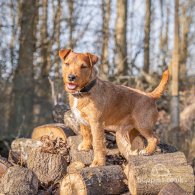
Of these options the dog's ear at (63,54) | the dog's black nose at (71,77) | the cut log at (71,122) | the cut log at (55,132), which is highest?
the dog's ear at (63,54)

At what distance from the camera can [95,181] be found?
4809 mm

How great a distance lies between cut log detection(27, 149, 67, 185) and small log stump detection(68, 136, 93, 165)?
0.91ft

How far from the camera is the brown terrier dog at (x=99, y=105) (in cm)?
491

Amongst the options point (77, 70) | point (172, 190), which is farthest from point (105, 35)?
point (172, 190)

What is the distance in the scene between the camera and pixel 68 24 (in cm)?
1491

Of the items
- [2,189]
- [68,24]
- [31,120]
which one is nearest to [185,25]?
[68,24]

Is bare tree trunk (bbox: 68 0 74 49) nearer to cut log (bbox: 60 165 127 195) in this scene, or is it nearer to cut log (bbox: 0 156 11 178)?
cut log (bbox: 0 156 11 178)

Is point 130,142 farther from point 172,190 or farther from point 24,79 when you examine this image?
point 24,79

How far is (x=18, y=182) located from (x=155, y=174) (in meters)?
1.47

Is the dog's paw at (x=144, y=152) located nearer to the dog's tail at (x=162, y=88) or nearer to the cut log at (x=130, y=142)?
the cut log at (x=130, y=142)

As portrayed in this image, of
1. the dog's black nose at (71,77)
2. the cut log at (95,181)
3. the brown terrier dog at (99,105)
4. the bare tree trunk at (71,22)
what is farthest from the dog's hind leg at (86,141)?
the bare tree trunk at (71,22)

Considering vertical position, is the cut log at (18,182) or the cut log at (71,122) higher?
the cut log at (71,122)

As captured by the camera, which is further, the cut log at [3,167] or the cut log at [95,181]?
the cut log at [3,167]

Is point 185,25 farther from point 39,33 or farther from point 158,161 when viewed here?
point 158,161
